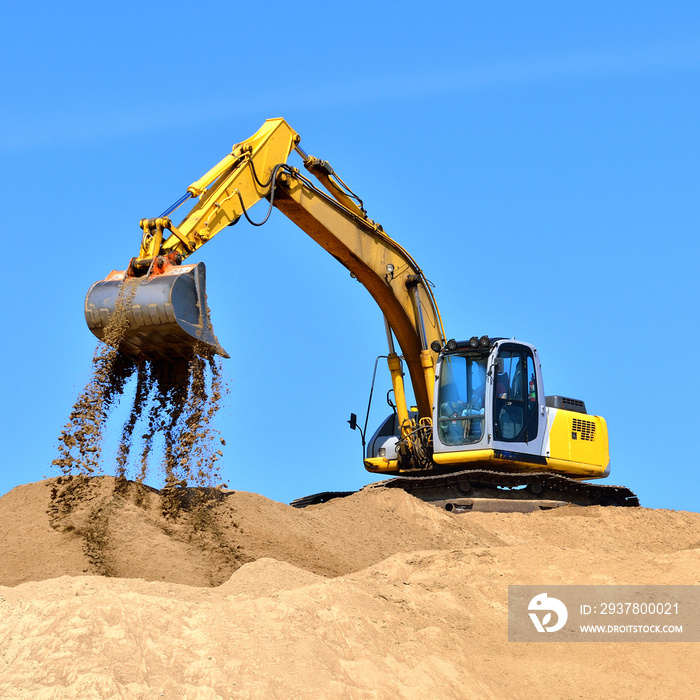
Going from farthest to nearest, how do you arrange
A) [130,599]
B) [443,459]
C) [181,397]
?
[443,459], [181,397], [130,599]

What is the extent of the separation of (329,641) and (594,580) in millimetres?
3086

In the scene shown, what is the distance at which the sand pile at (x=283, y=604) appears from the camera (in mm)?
5734

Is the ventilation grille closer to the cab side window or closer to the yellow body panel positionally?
the yellow body panel

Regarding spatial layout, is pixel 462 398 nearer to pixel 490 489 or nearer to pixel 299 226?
pixel 490 489

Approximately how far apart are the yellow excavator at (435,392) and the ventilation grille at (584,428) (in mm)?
16

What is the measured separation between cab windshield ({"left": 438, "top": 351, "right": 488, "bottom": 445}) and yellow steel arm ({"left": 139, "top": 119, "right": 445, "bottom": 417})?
0.46 meters

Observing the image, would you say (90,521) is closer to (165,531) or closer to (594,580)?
(165,531)

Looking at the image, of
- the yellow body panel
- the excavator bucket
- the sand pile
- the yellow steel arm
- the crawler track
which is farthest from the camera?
the yellow body panel

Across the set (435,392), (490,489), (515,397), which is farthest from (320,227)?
(490,489)

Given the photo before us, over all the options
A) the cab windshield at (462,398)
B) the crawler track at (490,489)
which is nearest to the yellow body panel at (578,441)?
the crawler track at (490,489)

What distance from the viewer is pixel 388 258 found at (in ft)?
45.6

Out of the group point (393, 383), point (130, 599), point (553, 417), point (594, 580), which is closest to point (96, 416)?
point (130, 599)

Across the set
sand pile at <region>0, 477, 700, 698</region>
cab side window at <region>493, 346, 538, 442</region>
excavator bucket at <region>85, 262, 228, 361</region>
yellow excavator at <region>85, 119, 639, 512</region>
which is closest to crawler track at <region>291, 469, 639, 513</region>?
yellow excavator at <region>85, 119, 639, 512</region>

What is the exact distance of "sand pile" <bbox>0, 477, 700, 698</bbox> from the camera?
573 centimetres
